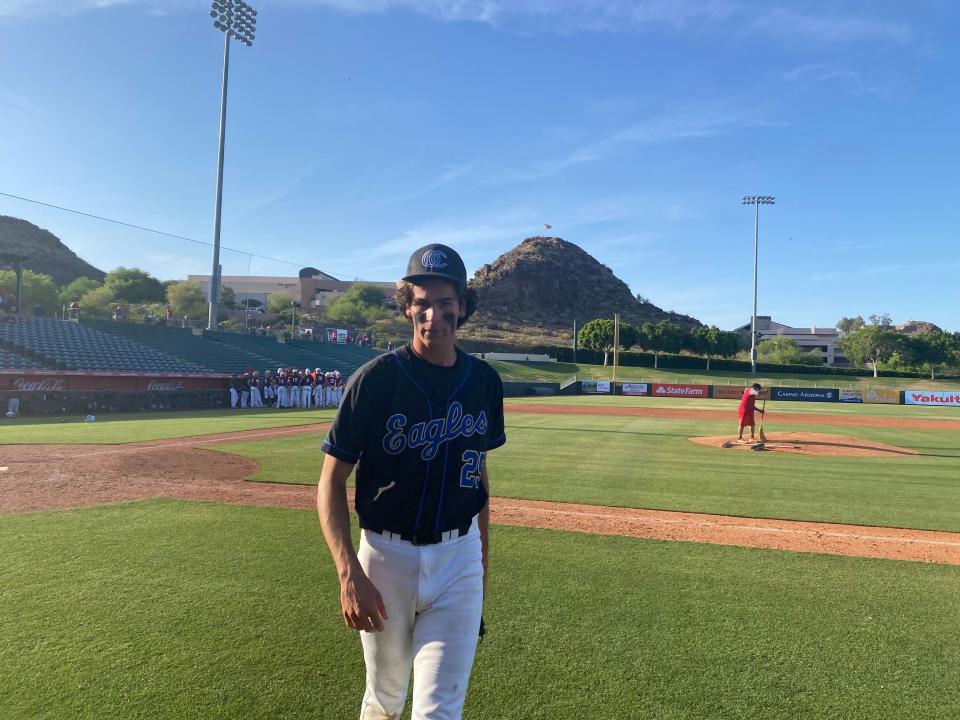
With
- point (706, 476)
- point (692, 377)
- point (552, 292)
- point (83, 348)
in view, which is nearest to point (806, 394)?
point (692, 377)

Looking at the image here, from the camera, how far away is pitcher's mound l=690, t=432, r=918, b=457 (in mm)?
14094

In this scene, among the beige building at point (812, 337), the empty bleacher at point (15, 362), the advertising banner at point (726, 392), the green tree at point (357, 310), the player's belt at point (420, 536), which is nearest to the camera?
the player's belt at point (420, 536)

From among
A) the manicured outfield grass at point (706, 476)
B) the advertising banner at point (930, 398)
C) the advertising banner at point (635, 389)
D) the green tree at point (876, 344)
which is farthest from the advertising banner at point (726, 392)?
the green tree at point (876, 344)

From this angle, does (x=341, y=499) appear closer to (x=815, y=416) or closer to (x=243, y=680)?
(x=243, y=680)

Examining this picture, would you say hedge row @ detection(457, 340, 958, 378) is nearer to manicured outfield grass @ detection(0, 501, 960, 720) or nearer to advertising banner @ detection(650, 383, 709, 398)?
advertising banner @ detection(650, 383, 709, 398)

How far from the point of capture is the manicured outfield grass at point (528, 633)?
3.18 meters

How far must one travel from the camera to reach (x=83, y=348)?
24.5 m

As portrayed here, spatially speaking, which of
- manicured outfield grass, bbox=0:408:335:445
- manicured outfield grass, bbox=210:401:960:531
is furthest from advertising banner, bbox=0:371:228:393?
manicured outfield grass, bbox=210:401:960:531

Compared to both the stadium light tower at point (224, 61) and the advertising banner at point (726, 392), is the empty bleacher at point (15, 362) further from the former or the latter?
the advertising banner at point (726, 392)

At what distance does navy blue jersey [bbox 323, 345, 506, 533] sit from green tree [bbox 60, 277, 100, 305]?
67.6 metres

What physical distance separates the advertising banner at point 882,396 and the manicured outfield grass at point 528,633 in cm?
4228

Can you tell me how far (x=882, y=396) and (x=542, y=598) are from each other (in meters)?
45.6

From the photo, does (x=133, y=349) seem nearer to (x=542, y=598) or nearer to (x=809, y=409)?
(x=542, y=598)

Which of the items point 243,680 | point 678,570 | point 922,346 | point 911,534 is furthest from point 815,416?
point 922,346
